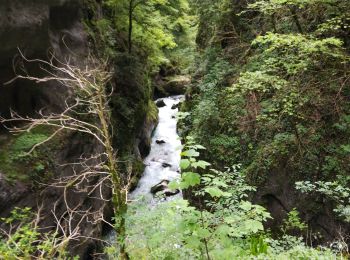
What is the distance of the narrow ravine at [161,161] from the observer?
50.1 feet

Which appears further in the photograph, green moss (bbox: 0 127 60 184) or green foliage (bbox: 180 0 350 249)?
green moss (bbox: 0 127 60 184)

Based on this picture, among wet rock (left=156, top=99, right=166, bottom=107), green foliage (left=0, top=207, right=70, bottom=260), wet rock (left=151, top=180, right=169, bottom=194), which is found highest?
green foliage (left=0, top=207, right=70, bottom=260)

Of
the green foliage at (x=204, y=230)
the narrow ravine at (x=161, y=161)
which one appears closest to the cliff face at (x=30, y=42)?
the narrow ravine at (x=161, y=161)

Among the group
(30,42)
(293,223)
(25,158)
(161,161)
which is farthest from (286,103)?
(161,161)

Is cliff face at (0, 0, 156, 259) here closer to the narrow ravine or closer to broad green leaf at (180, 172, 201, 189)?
the narrow ravine

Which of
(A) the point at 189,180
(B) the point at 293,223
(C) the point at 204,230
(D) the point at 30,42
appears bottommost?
(B) the point at 293,223

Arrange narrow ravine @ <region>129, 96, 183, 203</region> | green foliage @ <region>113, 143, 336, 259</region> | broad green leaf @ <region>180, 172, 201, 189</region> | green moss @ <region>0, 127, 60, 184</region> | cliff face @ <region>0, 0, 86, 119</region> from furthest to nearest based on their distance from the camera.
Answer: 1. narrow ravine @ <region>129, 96, 183, 203</region>
2. cliff face @ <region>0, 0, 86, 119</region>
3. green moss @ <region>0, 127, 60, 184</region>
4. green foliage @ <region>113, 143, 336, 259</region>
5. broad green leaf @ <region>180, 172, 201, 189</region>

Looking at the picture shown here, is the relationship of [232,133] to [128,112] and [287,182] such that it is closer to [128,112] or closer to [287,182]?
[287,182]

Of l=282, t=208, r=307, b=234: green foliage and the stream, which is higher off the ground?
l=282, t=208, r=307, b=234: green foliage

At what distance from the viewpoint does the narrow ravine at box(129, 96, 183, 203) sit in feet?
50.1

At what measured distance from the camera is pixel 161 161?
18078mm

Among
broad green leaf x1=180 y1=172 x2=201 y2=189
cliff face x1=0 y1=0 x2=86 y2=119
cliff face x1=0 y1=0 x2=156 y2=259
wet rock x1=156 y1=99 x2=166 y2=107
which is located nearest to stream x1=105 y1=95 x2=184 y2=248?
wet rock x1=156 y1=99 x2=166 y2=107

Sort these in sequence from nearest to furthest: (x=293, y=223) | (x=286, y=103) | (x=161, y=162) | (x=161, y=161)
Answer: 1. (x=293, y=223)
2. (x=286, y=103)
3. (x=161, y=162)
4. (x=161, y=161)

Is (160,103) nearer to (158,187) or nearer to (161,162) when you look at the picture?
(161,162)
